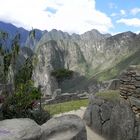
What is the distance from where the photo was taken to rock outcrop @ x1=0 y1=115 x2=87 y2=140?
9945 mm

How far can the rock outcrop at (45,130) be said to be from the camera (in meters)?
9.95

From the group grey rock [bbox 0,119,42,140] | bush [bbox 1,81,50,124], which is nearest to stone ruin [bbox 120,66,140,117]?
bush [bbox 1,81,50,124]

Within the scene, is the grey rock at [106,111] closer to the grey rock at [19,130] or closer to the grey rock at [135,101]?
the grey rock at [135,101]

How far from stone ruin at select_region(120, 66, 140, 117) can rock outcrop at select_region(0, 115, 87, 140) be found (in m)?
4.24

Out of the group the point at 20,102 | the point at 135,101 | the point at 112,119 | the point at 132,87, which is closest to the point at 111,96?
the point at 112,119

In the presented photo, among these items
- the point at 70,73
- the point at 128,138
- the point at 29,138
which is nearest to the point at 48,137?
the point at 29,138

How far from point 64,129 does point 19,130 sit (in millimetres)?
2844

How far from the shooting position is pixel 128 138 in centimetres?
1634

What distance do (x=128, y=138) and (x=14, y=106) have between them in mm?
5420

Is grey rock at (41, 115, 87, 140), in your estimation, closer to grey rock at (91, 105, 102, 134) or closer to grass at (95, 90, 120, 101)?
grass at (95, 90, 120, 101)

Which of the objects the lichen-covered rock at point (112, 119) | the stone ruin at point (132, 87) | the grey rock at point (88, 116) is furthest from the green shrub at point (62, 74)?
the stone ruin at point (132, 87)

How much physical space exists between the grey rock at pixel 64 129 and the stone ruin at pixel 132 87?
4.34 m

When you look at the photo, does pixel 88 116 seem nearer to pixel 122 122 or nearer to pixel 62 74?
pixel 122 122

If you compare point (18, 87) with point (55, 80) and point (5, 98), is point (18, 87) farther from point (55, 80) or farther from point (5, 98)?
point (55, 80)
